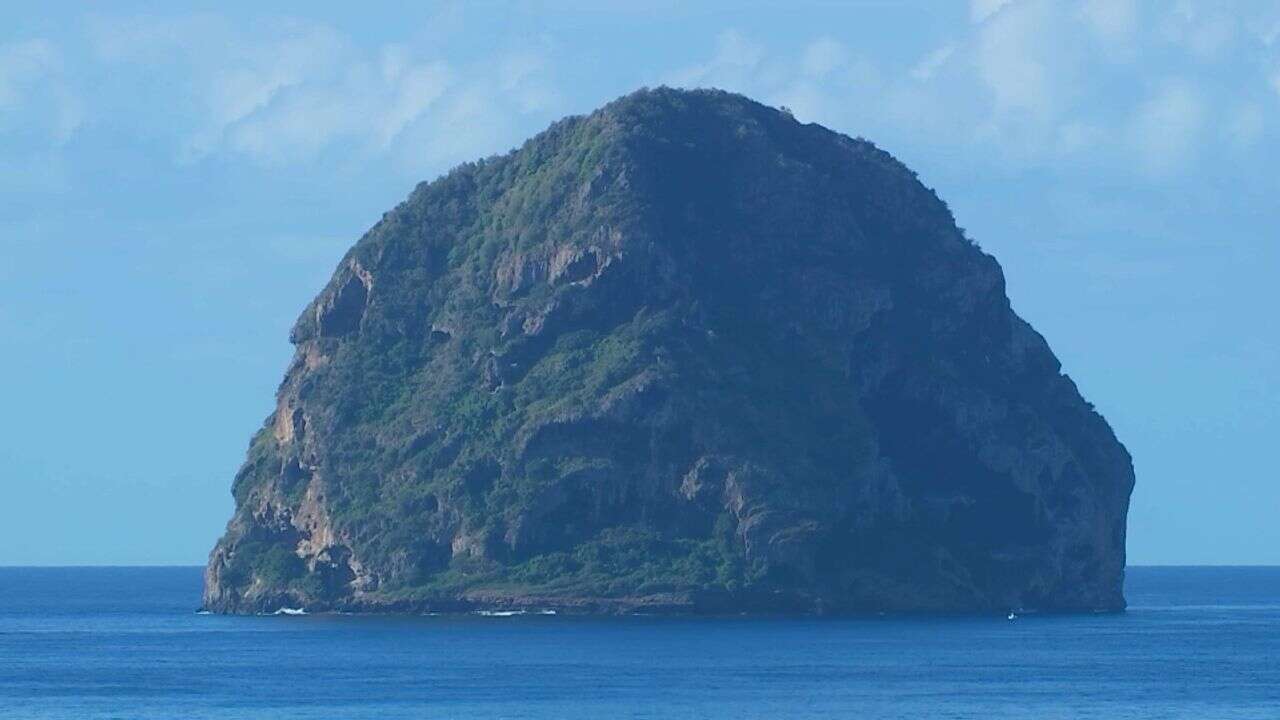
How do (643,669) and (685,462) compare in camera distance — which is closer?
(643,669)

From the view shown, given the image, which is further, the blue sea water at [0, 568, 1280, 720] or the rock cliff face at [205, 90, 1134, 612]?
the rock cliff face at [205, 90, 1134, 612]

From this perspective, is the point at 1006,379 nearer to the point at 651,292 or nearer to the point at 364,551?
the point at 651,292

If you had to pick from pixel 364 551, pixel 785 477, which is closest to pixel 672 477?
pixel 785 477

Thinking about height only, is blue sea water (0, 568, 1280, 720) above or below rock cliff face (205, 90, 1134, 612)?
below

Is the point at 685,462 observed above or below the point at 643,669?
above
